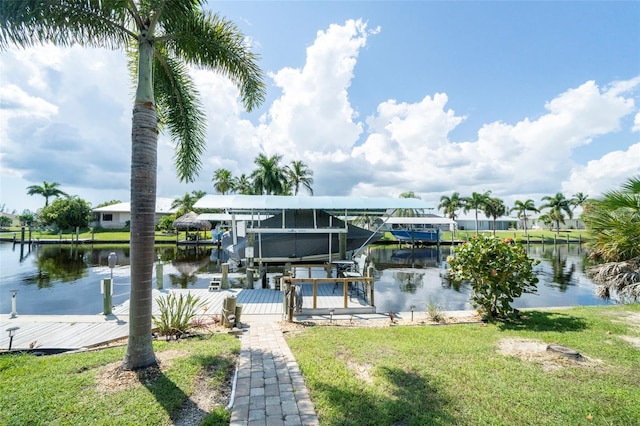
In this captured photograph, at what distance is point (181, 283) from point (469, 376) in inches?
598

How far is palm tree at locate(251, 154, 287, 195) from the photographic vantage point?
113ft

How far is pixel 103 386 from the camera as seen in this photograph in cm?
401

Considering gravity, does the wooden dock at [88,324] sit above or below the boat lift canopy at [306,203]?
below

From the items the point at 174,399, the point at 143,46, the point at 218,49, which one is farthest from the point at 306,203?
the point at 174,399

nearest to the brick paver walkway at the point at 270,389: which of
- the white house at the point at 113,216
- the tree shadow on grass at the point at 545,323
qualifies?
the tree shadow on grass at the point at 545,323

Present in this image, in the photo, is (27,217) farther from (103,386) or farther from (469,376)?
(469,376)

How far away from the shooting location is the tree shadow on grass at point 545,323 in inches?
267

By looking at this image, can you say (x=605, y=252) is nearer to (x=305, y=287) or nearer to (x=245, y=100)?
(x=305, y=287)

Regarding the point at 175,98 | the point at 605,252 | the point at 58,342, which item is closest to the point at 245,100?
the point at 175,98

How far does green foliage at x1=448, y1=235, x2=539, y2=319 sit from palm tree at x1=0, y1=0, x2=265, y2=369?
21.0 feet

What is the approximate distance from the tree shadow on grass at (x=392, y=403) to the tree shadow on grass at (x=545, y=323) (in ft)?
13.5

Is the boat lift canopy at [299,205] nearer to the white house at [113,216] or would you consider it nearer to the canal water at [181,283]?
the canal water at [181,283]

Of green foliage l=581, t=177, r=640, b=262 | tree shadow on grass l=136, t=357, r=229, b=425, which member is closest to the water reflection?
green foliage l=581, t=177, r=640, b=262

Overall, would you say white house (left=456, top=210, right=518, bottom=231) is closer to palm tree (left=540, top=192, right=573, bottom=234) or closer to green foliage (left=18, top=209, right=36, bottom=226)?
palm tree (left=540, top=192, right=573, bottom=234)
